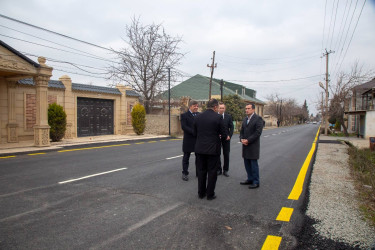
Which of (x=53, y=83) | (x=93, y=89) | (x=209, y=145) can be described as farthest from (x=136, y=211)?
(x=93, y=89)

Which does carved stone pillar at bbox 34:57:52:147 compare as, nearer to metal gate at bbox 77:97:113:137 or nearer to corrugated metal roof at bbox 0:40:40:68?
corrugated metal roof at bbox 0:40:40:68

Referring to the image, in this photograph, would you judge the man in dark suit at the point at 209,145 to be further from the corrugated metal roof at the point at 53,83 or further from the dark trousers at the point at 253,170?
the corrugated metal roof at the point at 53,83

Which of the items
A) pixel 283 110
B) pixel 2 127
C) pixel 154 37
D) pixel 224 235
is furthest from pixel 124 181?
pixel 283 110

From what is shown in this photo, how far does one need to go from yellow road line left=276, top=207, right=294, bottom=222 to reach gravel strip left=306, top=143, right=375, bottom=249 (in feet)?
0.83

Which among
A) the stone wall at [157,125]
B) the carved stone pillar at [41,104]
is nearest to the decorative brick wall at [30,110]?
the carved stone pillar at [41,104]

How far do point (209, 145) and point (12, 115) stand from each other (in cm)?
1360

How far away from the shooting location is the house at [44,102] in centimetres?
1261

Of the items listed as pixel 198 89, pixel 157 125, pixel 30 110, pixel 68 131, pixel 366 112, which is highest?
pixel 198 89

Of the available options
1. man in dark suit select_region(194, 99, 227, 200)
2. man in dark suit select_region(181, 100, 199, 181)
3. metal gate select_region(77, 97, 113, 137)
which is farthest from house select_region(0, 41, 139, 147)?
man in dark suit select_region(194, 99, 227, 200)

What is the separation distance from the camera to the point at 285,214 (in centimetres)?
412

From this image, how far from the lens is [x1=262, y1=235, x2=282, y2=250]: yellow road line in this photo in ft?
10.1

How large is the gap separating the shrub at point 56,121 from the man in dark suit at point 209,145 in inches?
489

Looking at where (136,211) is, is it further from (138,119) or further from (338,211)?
(138,119)

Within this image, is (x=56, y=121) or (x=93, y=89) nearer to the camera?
(x=56, y=121)
